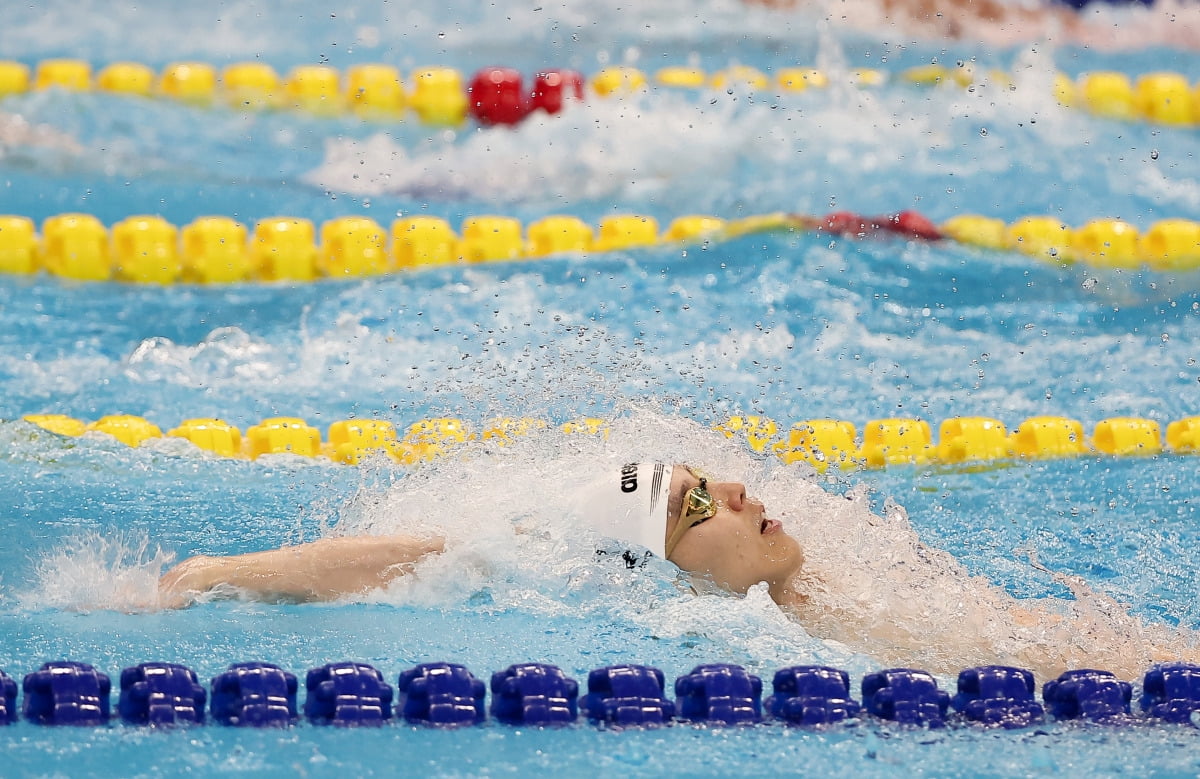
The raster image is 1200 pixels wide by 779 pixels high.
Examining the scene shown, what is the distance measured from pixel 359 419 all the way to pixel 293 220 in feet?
5.30

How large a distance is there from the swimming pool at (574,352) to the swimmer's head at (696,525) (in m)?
0.10

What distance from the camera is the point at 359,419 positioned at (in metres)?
4.85

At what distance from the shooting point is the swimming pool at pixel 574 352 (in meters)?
2.88

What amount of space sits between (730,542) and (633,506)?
0.21 metres

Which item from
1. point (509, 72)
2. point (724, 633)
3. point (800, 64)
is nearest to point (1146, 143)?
point (800, 64)

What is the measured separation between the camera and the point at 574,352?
5.34 meters

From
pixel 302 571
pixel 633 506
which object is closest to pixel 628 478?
pixel 633 506

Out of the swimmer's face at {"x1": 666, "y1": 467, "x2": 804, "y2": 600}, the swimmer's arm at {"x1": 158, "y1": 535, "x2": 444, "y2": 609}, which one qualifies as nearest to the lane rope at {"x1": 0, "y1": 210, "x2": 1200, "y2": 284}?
the swimmer's arm at {"x1": 158, "y1": 535, "x2": 444, "y2": 609}

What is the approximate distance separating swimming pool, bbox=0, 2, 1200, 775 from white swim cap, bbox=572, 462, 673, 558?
0.34 feet

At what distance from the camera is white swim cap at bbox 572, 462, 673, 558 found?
2.91m

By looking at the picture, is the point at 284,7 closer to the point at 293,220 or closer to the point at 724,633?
the point at 293,220

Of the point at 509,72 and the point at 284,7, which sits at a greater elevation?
the point at 284,7

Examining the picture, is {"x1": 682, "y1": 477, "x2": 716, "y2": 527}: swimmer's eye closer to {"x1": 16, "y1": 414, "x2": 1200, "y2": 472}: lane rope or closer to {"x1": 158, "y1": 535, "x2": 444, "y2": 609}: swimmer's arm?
{"x1": 158, "y1": 535, "x2": 444, "y2": 609}: swimmer's arm

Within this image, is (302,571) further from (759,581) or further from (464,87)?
(464,87)
